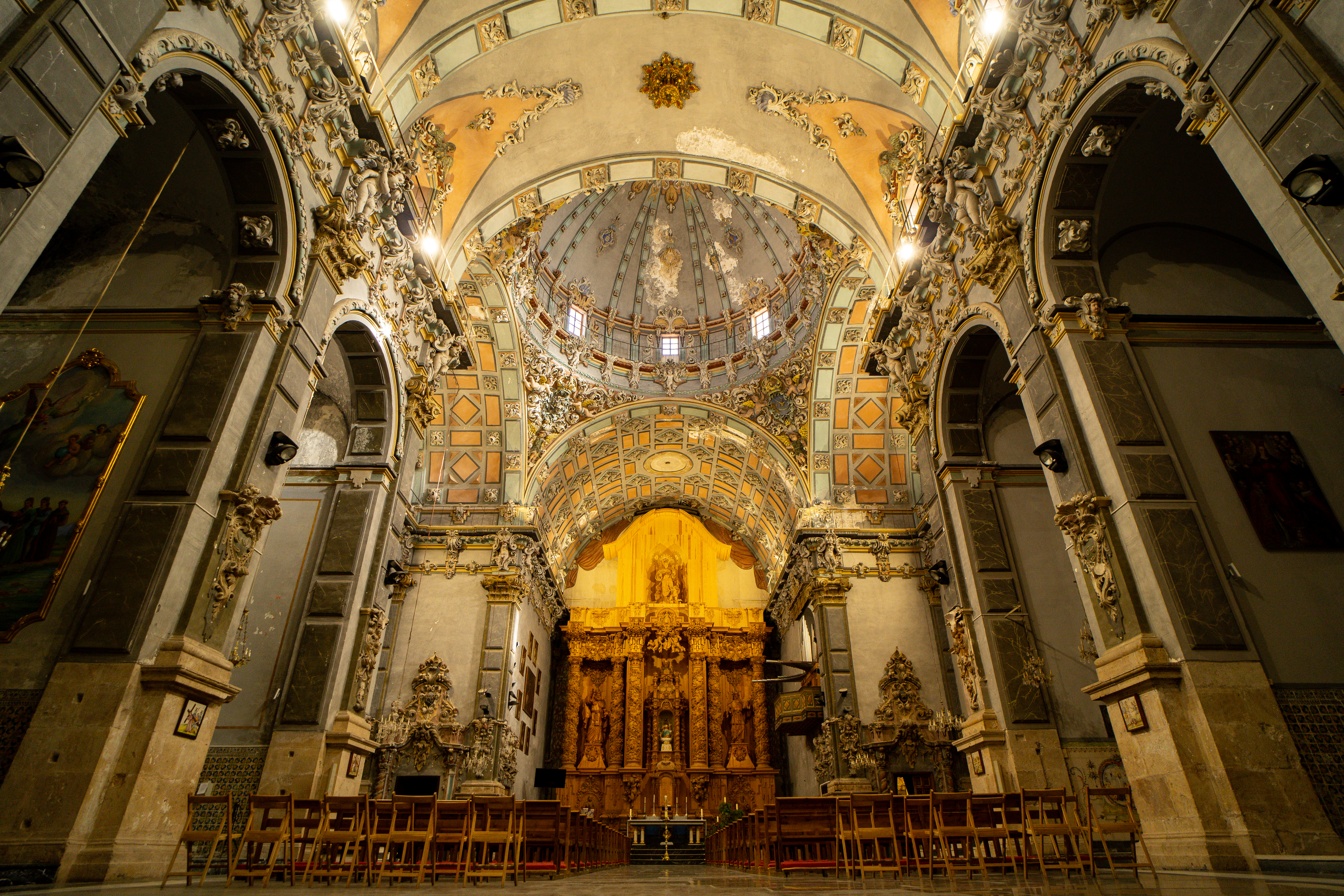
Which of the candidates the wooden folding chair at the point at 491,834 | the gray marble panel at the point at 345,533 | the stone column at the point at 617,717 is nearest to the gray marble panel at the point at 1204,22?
the wooden folding chair at the point at 491,834

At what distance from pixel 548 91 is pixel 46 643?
1156cm

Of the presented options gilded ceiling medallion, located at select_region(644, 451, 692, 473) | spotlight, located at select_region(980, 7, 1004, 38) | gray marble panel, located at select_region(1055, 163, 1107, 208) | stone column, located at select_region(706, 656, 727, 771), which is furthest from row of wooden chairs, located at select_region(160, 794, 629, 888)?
stone column, located at select_region(706, 656, 727, 771)

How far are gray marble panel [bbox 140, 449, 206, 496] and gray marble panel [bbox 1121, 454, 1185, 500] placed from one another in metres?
9.74

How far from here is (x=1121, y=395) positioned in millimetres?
7734

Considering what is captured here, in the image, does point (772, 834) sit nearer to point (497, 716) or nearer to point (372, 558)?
point (372, 558)

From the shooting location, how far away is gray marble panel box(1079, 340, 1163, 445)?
24.6ft

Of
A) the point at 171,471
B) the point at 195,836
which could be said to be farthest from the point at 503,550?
the point at 195,836

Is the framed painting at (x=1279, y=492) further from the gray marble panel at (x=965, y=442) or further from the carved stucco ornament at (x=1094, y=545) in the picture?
the gray marble panel at (x=965, y=442)

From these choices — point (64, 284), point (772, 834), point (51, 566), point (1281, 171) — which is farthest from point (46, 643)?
point (1281, 171)

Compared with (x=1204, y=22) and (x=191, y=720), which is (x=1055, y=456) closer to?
(x=1204, y=22)

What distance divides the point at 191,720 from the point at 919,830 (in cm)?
746

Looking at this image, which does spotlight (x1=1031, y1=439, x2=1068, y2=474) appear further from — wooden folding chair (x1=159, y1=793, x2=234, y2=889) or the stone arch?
the stone arch

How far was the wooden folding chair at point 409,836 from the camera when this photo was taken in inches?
267

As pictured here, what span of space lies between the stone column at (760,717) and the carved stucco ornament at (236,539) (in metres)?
19.8
